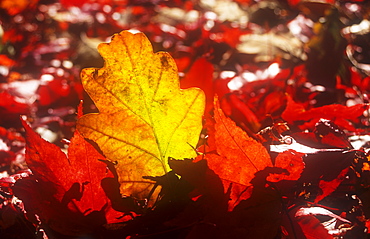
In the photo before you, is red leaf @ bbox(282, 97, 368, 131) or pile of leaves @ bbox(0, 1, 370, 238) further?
red leaf @ bbox(282, 97, 368, 131)

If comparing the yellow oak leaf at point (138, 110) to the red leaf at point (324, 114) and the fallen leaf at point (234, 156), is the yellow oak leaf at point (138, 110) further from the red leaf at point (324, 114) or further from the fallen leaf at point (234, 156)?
the red leaf at point (324, 114)

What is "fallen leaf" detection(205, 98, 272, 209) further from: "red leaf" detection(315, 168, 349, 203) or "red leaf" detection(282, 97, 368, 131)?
"red leaf" detection(282, 97, 368, 131)

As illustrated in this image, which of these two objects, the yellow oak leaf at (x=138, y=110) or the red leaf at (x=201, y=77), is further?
the red leaf at (x=201, y=77)

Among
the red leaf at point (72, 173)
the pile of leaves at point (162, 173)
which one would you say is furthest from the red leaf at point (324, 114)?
the red leaf at point (72, 173)

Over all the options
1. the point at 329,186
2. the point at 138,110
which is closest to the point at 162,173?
the point at 138,110

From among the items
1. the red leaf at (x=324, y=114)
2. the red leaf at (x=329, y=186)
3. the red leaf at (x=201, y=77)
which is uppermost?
the red leaf at (x=329, y=186)

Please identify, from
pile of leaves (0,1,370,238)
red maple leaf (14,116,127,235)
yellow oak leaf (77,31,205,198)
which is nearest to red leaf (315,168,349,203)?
pile of leaves (0,1,370,238)

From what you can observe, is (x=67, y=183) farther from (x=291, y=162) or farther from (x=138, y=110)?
(x=291, y=162)
